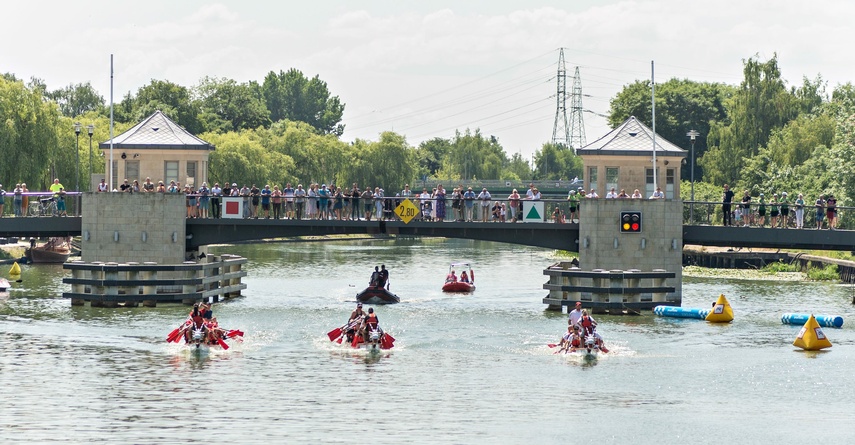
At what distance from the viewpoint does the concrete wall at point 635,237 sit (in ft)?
223

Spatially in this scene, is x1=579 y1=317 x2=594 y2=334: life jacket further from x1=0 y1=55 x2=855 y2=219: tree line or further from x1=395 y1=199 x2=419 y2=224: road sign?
x1=0 y1=55 x2=855 y2=219: tree line

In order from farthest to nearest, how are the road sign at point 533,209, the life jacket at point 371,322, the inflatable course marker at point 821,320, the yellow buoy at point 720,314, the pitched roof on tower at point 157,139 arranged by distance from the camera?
1. the pitched roof on tower at point 157,139
2. the road sign at point 533,209
3. the yellow buoy at point 720,314
4. the inflatable course marker at point 821,320
5. the life jacket at point 371,322

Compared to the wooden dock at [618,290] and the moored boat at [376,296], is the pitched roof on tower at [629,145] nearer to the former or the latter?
the wooden dock at [618,290]

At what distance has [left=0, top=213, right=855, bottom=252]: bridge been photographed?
6788cm

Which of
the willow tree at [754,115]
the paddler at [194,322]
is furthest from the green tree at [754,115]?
the paddler at [194,322]

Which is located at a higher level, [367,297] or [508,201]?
[508,201]

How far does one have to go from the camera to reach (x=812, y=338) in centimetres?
5666

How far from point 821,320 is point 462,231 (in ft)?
54.8

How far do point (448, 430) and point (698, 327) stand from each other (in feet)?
76.2

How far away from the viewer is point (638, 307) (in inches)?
2625

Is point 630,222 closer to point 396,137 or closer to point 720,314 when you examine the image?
point 720,314

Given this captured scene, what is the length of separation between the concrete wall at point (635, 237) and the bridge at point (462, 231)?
124cm

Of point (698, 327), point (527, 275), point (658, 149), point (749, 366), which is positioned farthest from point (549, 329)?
point (527, 275)

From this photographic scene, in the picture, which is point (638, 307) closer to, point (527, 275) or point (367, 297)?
point (367, 297)
